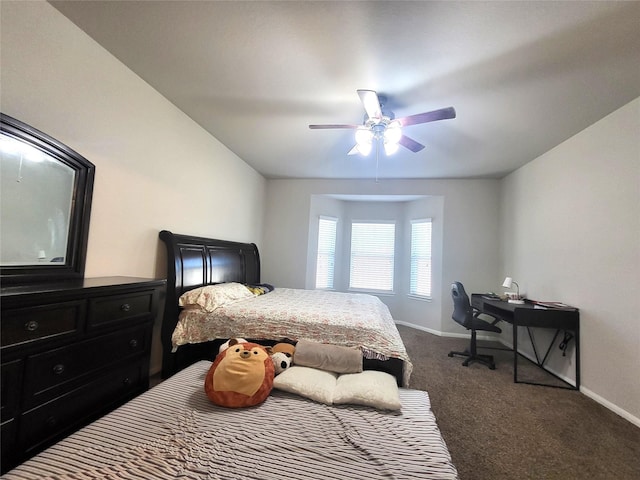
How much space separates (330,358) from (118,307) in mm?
1465

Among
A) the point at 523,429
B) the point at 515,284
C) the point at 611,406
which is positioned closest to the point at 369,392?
the point at 523,429

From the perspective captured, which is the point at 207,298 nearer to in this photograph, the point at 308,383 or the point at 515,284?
the point at 308,383

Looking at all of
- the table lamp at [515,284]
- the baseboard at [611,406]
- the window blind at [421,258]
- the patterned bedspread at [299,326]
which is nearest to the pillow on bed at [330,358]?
the patterned bedspread at [299,326]

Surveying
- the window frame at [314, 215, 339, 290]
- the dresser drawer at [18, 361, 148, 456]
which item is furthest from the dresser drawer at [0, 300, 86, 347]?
the window frame at [314, 215, 339, 290]

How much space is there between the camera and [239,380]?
155cm

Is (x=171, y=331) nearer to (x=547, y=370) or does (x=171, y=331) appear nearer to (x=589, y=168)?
(x=547, y=370)

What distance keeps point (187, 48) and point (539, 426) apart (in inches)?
155

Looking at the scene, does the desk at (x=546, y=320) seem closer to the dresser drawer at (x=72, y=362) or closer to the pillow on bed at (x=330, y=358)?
the pillow on bed at (x=330, y=358)

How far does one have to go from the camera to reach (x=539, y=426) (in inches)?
82.9

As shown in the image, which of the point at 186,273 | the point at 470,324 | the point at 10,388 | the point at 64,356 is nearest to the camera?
the point at 10,388

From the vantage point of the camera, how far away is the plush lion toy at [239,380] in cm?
151

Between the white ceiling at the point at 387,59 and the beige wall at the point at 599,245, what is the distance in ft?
1.02

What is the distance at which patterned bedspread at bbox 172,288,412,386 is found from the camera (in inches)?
86.7

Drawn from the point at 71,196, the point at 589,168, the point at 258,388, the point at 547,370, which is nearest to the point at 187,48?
the point at 71,196
